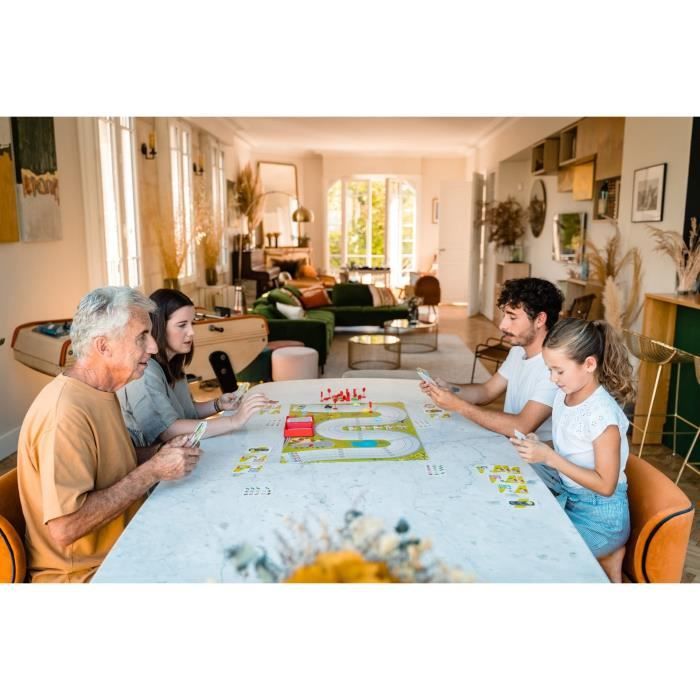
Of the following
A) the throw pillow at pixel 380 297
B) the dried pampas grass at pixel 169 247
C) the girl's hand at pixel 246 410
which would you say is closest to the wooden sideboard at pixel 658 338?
the girl's hand at pixel 246 410

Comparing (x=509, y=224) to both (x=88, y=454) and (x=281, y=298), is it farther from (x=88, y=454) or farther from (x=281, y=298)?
(x=88, y=454)

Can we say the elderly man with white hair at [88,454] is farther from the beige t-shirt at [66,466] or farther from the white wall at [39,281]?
the white wall at [39,281]

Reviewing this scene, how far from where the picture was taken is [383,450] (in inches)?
87.5

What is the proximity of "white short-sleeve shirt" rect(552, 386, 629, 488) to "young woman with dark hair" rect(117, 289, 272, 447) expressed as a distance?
3.37 feet

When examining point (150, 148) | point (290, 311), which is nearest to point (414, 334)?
point (290, 311)

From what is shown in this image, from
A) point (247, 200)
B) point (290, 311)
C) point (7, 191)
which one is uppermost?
point (247, 200)

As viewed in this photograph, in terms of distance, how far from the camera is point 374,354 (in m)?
8.01

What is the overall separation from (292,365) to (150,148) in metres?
3.24

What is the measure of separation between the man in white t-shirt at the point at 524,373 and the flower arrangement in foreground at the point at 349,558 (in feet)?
2.83

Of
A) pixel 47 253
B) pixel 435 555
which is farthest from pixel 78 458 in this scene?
pixel 47 253

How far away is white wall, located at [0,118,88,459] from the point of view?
470 cm

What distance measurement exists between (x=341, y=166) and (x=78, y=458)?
13472 mm

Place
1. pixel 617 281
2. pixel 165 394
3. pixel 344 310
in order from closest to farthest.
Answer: pixel 165 394, pixel 617 281, pixel 344 310

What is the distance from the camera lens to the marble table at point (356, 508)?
1517mm
